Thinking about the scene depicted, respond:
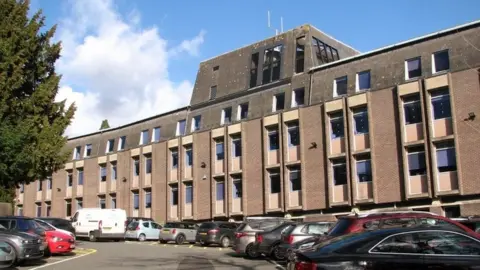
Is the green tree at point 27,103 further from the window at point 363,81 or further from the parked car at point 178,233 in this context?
the window at point 363,81

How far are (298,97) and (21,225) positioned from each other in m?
22.9

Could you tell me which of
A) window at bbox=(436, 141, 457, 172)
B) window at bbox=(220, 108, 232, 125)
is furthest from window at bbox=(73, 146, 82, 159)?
window at bbox=(436, 141, 457, 172)

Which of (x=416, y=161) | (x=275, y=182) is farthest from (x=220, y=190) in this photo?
(x=416, y=161)

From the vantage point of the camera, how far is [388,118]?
32.1 meters

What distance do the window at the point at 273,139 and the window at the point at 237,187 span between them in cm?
392

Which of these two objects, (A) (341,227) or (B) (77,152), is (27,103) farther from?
(B) (77,152)

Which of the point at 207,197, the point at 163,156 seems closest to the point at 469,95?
the point at 207,197

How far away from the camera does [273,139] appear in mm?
38625

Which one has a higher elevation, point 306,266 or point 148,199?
point 148,199

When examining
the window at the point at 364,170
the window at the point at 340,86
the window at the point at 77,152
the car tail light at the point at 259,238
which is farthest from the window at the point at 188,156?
the car tail light at the point at 259,238

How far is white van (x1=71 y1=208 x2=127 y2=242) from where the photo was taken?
33.8m

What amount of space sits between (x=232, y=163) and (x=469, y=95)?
1811cm

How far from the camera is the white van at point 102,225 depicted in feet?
111

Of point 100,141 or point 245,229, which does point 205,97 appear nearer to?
point 100,141
